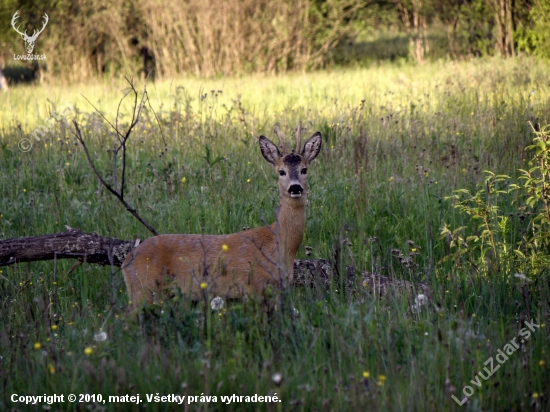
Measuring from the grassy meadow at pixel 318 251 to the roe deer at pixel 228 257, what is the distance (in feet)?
0.92

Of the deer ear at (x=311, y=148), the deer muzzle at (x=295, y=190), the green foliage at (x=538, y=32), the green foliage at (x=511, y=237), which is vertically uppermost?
the green foliage at (x=538, y=32)

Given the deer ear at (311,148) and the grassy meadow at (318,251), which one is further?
the deer ear at (311,148)

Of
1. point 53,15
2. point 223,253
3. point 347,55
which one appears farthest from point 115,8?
point 223,253

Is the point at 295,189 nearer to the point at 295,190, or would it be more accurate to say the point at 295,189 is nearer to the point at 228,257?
the point at 295,190

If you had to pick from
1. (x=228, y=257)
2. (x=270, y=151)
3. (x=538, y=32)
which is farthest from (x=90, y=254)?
(x=538, y=32)

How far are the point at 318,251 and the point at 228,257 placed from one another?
3.91 feet

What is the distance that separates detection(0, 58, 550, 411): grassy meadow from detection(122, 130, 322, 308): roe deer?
0.92ft

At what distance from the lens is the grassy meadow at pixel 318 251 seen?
3105 millimetres

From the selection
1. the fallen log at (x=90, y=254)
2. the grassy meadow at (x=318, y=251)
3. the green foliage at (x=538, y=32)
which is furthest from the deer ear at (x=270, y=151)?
the green foliage at (x=538, y=32)

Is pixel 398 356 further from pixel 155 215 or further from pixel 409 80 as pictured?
pixel 409 80

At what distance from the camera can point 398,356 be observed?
11.1 feet

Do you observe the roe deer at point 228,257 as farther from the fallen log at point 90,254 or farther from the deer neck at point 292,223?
A: the fallen log at point 90,254

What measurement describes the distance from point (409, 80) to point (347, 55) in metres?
10.1

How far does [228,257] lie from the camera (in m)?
4.66
